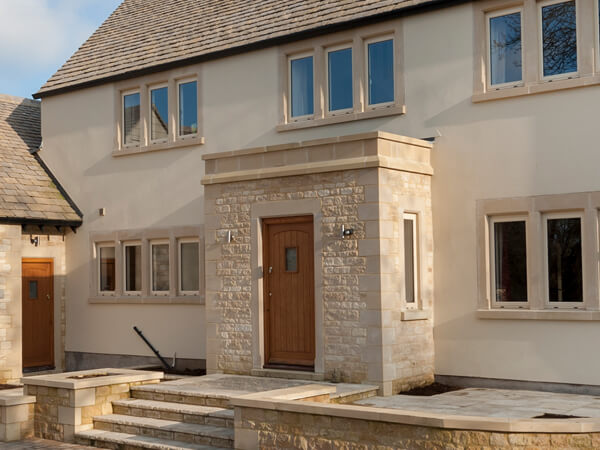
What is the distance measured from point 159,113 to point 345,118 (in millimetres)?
4953

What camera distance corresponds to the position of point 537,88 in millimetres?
12453

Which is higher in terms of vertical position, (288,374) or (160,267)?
(160,267)

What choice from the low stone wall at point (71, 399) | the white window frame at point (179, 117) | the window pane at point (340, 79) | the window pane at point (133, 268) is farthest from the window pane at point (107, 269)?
the window pane at point (340, 79)

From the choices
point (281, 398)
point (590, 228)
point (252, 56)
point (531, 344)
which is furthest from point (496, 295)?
point (252, 56)

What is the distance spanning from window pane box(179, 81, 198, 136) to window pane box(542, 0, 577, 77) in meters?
7.32

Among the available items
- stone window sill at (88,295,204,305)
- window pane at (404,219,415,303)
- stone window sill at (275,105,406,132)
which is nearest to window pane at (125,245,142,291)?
stone window sill at (88,295,204,305)

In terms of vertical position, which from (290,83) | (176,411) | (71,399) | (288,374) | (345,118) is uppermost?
(290,83)

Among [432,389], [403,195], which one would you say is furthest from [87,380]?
[403,195]

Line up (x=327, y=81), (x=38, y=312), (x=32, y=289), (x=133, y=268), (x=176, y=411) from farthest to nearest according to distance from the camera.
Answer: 1. (x=38, y=312)
2. (x=32, y=289)
3. (x=133, y=268)
4. (x=327, y=81)
5. (x=176, y=411)

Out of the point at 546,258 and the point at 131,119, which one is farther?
the point at 131,119

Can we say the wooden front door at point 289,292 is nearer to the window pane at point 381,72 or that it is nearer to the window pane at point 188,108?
the window pane at point 381,72

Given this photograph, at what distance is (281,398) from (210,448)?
4.08 ft

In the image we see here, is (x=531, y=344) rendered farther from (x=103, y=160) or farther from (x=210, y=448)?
(x=103, y=160)

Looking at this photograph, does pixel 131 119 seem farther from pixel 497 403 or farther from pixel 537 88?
pixel 497 403
